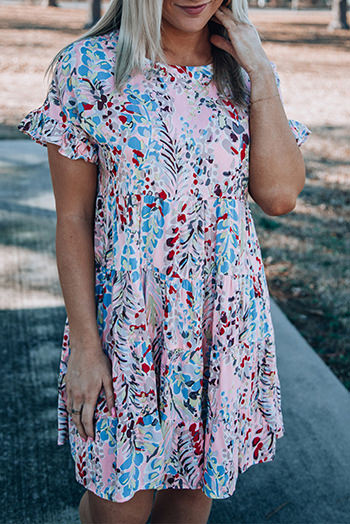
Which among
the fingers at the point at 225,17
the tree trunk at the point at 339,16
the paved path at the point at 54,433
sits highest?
the fingers at the point at 225,17

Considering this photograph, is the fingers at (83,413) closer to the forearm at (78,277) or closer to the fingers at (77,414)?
the fingers at (77,414)

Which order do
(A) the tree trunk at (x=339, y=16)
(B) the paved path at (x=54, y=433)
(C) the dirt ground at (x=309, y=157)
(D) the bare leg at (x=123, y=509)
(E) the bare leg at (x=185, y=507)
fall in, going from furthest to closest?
(A) the tree trunk at (x=339, y=16)
(C) the dirt ground at (x=309, y=157)
(B) the paved path at (x=54, y=433)
(E) the bare leg at (x=185, y=507)
(D) the bare leg at (x=123, y=509)

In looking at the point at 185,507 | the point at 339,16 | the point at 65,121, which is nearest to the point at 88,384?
the point at 185,507

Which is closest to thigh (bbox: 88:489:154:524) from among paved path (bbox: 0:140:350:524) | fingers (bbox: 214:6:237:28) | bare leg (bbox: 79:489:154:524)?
bare leg (bbox: 79:489:154:524)

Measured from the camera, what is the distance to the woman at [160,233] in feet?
5.14

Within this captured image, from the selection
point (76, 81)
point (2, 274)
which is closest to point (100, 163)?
point (76, 81)

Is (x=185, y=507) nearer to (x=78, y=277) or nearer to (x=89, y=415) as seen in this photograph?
(x=89, y=415)

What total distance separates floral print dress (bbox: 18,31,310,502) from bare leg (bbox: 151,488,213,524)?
132 millimetres

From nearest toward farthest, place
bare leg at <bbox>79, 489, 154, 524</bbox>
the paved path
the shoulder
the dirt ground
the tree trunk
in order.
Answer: the shoulder → bare leg at <bbox>79, 489, 154, 524</bbox> → the paved path → the dirt ground → the tree trunk

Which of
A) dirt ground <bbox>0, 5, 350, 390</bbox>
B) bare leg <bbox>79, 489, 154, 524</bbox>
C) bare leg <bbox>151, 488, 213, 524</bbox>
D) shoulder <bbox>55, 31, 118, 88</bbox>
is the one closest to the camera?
shoulder <bbox>55, 31, 118, 88</bbox>

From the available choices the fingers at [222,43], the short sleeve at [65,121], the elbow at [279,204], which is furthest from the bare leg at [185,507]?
the fingers at [222,43]

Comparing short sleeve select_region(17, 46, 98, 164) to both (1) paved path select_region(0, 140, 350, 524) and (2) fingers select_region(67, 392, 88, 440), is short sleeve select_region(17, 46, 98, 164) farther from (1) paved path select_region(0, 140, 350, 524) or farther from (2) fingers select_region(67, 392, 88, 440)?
(1) paved path select_region(0, 140, 350, 524)

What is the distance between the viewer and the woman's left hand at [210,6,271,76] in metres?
1.72

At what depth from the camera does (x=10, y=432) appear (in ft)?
9.26
